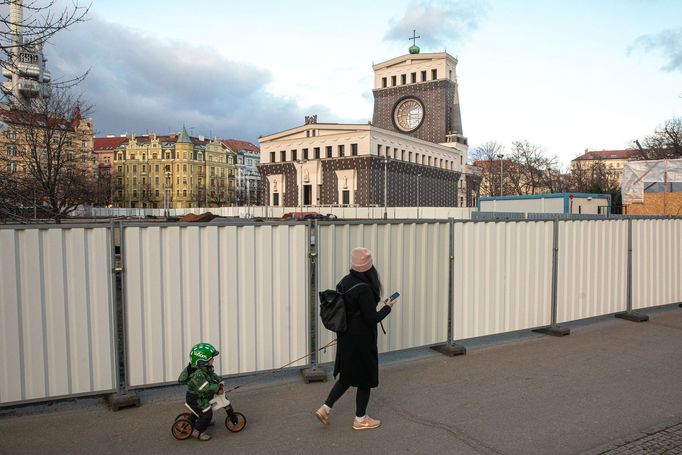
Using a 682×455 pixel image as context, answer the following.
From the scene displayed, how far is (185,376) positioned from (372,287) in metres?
1.74

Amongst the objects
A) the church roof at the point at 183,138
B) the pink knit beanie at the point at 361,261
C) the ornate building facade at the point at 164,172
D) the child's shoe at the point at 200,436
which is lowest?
the child's shoe at the point at 200,436

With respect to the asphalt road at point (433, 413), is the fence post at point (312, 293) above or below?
above

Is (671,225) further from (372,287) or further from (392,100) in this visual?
(392,100)

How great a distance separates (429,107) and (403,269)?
99769 millimetres

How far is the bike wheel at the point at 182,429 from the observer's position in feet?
13.5

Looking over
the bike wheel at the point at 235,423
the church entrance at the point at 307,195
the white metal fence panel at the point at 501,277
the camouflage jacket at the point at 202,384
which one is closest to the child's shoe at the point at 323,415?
the bike wheel at the point at 235,423

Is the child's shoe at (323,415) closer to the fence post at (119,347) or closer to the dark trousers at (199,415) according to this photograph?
the dark trousers at (199,415)

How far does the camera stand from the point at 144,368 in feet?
16.3

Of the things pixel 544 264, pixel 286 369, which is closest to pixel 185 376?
pixel 286 369

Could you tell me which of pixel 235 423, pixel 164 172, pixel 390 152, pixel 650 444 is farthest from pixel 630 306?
pixel 164 172

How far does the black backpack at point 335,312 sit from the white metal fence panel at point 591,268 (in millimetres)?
4775

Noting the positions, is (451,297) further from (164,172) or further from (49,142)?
(164,172)

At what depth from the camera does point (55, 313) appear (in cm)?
462

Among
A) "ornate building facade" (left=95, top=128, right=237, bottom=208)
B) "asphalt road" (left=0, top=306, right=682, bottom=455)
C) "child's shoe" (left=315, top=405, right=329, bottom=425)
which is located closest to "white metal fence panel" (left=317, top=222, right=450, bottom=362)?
"asphalt road" (left=0, top=306, right=682, bottom=455)
